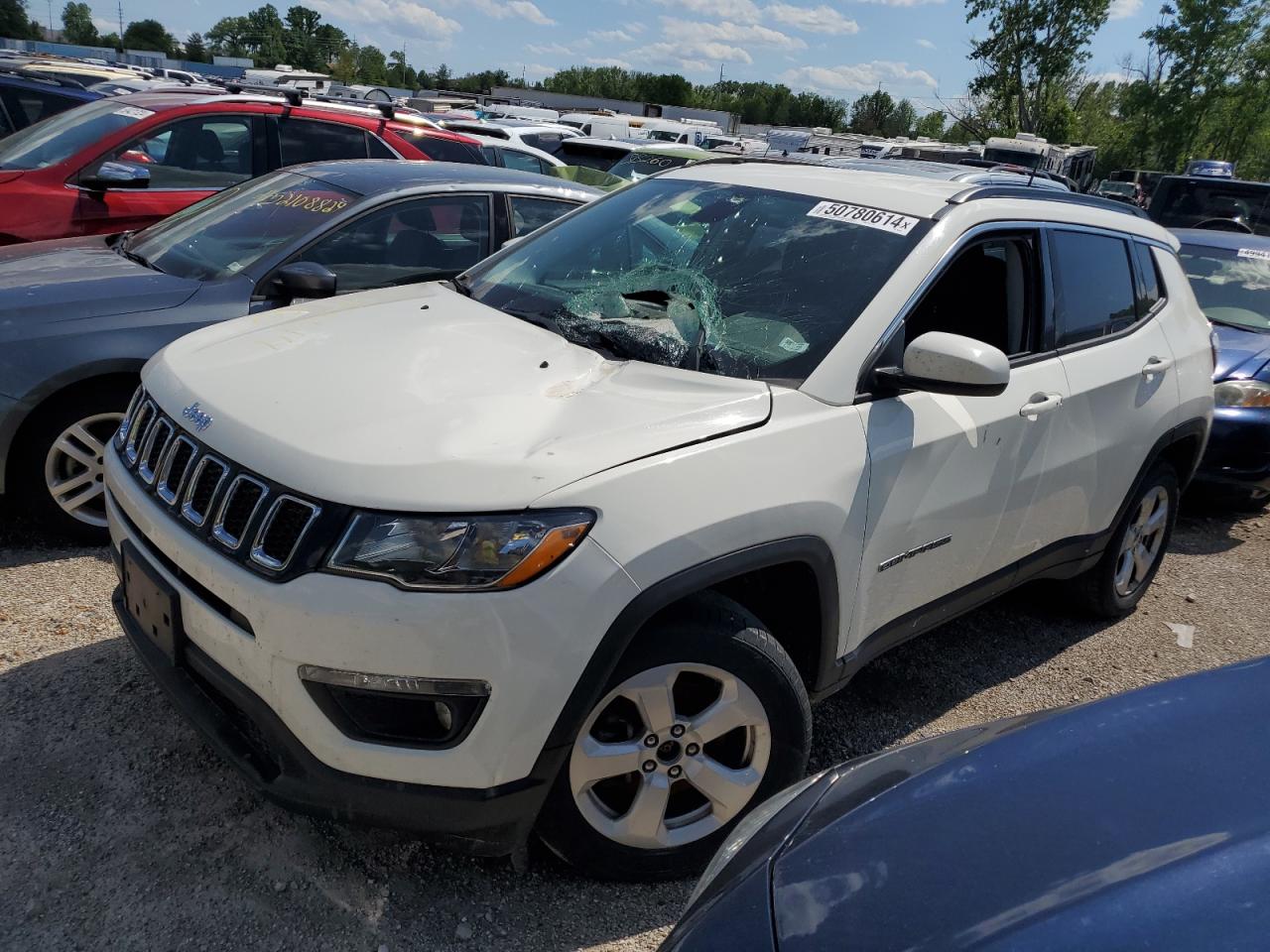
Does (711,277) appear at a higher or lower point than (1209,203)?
higher

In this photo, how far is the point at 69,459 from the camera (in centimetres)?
391

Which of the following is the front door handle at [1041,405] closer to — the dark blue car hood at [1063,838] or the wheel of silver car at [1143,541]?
the wheel of silver car at [1143,541]

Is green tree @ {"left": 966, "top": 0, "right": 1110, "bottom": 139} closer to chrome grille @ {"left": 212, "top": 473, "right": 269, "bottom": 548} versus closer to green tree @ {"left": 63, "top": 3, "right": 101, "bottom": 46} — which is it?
chrome grille @ {"left": 212, "top": 473, "right": 269, "bottom": 548}

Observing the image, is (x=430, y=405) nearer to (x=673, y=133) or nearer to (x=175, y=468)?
(x=175, y=468)

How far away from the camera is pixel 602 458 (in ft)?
7.32

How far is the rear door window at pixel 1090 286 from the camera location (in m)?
3.52

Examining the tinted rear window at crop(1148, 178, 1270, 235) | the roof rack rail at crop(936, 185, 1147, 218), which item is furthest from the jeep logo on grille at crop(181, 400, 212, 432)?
the tinted rear window at crop(1148, 178, 1270, 235)

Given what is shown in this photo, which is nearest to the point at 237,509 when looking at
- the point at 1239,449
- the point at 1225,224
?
the point at 1239,449

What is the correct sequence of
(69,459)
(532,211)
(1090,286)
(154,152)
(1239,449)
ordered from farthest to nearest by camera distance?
(154,152) < (1239,449) < (532,211) < (69,459) < (1090,286)

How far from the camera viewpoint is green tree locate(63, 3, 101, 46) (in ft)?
333

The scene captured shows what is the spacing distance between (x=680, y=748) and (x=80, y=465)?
9.24 feet

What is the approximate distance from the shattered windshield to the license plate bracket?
1285mm

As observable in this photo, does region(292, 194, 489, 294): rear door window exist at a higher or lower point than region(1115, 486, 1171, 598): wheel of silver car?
higher

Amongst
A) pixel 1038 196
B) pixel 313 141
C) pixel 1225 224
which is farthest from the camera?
pixel 1225 224
